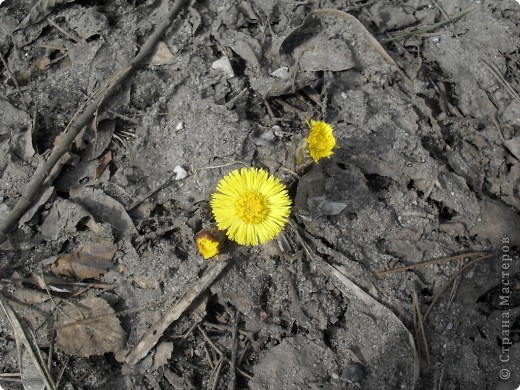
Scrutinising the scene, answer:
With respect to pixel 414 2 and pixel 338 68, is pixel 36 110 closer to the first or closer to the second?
pixel 338 68

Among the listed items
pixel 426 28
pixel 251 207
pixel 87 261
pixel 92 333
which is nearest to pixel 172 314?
pixel 92 333

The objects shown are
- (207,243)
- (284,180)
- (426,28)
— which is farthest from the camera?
(426,28)

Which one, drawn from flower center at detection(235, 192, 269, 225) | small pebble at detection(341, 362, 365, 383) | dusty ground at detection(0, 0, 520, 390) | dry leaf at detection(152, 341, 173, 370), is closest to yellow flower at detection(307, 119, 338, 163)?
dusty ground at detection(0, 0, 520, 390)

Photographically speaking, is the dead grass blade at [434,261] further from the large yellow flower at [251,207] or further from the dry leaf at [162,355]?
the dry leaf at [162,355]

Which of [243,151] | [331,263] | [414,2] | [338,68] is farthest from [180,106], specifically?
[414,2]

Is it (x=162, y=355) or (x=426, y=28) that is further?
(x=426, y=28)

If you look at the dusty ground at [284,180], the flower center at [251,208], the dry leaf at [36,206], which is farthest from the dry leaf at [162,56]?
the flower center at [251,208]

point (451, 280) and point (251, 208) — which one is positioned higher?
point (251, 208)

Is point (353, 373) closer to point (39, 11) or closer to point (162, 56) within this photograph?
point (162, 56)
